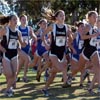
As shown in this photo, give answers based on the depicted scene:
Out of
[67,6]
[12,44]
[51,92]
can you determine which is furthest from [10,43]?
[67,6]

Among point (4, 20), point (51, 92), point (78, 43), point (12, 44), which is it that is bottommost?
point (51, 92)

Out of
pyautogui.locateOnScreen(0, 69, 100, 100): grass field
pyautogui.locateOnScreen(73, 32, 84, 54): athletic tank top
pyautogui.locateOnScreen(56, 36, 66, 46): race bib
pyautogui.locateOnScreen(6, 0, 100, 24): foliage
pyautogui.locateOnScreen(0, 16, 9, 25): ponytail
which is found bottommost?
A: pyautogui.locateOnScreen(0, 69, 100, 100): grass field

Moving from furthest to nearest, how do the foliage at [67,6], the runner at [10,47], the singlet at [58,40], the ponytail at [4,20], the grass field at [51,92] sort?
the foliage at [67,6], the ponytail at [4,20], the singlet at [58,40], the runner at [10,47], the grass field at [51,92]

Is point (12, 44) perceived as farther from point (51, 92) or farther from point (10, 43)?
point (51, 92)

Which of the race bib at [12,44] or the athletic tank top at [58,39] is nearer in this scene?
the race bib at [12,44]

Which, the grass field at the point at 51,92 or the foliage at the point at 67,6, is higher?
the foliage at the point at 67,6

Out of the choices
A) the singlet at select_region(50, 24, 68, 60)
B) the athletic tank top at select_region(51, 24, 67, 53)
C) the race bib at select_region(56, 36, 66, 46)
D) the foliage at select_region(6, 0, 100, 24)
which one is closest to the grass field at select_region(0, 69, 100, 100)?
the singlet at select_region(50, 24, 68, 60)

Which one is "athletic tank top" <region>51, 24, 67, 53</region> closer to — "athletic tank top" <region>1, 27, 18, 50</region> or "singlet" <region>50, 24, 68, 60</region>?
"singlet" <region>50, 24, 68, 60</region>

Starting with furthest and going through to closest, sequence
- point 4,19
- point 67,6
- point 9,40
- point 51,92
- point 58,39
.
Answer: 1. point 67,6
2. point 51,92
3. point 4,19
4. point 58,39
5. point 9,40

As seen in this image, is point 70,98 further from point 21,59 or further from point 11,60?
point 21,59

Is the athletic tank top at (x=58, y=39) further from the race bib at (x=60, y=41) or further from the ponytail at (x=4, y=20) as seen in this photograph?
the ponytail at (x=4, y=20)

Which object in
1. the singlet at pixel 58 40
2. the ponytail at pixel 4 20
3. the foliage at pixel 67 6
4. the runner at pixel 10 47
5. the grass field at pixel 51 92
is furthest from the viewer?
the foliage at pixel 67 6

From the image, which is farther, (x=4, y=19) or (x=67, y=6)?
(x=67, y=6)

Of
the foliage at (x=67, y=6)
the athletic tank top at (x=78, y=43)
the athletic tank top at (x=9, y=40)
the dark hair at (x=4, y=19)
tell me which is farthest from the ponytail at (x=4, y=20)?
the foliage at (x=67, y=6)
